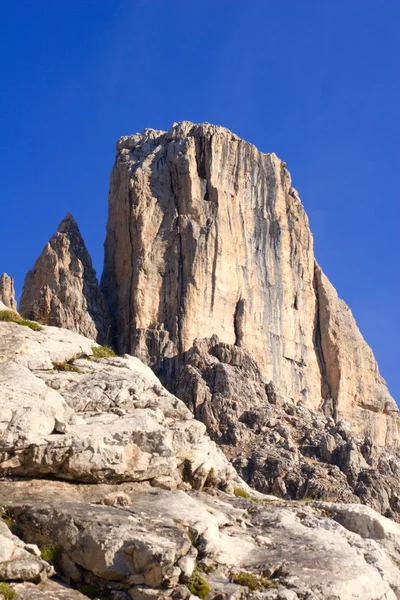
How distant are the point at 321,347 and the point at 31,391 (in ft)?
224

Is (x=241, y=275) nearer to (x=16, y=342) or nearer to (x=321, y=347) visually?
(x=321, y=347)

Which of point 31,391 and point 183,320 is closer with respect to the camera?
point 31,391

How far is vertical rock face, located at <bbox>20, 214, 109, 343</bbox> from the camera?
242 feet

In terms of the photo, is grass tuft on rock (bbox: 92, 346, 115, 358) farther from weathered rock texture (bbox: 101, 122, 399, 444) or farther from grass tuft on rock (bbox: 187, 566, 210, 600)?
weathered rock texture (bbox: 101, 122, 399, 444)

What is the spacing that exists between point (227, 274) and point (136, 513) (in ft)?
200

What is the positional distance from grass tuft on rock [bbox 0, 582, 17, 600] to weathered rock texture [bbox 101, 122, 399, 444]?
5585 centimetres

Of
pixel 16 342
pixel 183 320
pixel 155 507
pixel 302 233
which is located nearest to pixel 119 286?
pixel 183 320

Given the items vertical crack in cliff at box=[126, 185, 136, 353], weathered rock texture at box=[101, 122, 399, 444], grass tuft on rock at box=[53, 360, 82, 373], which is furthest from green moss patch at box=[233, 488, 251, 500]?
vertical crack in cliff at box=[126, 185, 136, 353]

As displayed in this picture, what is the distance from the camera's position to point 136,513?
18.6 m

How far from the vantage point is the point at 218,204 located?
262ft

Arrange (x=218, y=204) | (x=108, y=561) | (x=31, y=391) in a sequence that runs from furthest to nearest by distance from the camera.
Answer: (x=218, y=204), (x=31, y=391), (x=108, y=561)

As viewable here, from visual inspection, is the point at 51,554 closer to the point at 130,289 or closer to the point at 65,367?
the point at 65,367

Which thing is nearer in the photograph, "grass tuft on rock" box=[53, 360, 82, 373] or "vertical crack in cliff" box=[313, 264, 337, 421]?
"grass tuft on rock" box=[53, 360, 82, 373]

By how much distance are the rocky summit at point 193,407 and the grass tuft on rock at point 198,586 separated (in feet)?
0.11
